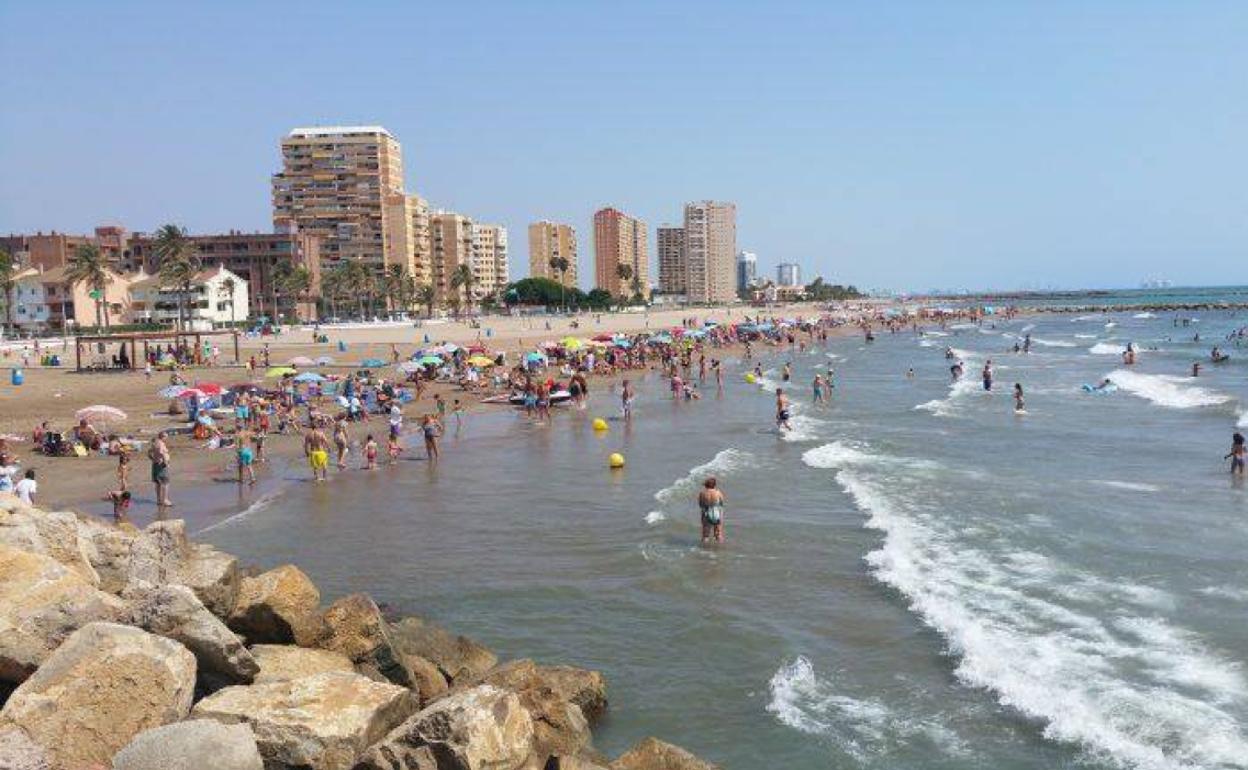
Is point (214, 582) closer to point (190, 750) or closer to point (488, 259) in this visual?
→ point (190, 750)

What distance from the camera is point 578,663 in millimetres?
10828

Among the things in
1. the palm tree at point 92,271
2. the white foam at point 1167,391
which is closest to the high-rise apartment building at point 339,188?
the palm tree at point 92,271

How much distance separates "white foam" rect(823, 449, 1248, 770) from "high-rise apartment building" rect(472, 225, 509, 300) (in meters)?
132

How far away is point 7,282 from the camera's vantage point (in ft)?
223

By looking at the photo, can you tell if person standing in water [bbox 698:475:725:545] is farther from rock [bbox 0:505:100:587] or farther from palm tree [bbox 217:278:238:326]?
palm tree [bbox 217:278:238:326]

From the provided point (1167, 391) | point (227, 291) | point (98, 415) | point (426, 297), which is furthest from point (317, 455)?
point (426, 297)

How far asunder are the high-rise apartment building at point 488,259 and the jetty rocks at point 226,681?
135m

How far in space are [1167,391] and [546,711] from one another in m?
38.7

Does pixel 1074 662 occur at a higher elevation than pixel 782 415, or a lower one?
lower

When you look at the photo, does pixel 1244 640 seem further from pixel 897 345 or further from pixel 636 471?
pixel 897 345

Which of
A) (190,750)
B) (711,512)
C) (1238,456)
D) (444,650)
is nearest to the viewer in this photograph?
(190,750)

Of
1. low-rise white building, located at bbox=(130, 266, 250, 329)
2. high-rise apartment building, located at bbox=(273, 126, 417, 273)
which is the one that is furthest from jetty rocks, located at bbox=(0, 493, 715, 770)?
high-rise apartment building, located at bbox=(273, 126, 417, 273)

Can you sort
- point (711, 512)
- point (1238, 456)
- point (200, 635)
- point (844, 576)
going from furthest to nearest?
point (1238, 456) < point (711, 512) < point (844, 576) < point (200, 635)

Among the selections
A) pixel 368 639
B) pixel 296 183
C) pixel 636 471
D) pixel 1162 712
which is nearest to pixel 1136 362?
pixel 636 471
